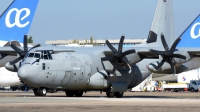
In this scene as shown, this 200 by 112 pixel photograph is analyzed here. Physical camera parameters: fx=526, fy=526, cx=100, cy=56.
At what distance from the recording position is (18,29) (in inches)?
2016

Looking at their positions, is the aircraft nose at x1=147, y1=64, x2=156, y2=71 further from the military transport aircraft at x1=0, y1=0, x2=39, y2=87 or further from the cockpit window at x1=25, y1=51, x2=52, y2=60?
the military transport aircraft at x1=0, y1=0, x2=39, y2=87

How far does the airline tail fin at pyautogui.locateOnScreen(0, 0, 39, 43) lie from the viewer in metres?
51.2

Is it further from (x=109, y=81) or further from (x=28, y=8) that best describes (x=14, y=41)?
(x=109, y=81)

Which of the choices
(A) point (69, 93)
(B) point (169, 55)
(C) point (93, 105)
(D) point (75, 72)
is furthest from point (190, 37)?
(C) point (93, 105)

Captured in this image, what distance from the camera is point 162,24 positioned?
47.2 m

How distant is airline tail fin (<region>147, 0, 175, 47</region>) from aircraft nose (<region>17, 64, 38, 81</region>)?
1288 centimetres

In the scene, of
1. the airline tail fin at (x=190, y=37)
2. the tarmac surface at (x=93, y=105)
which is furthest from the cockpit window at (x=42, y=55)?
the airline tail fin at (x=190, y=37)

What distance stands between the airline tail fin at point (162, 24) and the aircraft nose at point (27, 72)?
42.3 feet

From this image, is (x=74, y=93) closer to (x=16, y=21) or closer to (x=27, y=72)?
(x=27, y=72)

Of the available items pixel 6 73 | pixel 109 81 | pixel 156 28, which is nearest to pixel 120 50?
pixel 109 81

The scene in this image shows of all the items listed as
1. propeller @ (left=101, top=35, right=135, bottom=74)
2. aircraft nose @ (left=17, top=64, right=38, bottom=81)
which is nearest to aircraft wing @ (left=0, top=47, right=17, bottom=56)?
aircraft nose @ (left=17, top=64, right=38, bottom=81)

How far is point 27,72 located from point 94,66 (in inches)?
246

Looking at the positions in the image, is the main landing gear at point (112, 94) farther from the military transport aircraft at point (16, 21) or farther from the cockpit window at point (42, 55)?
the military transport aircraft at point (16, 21)

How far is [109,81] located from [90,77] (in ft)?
5.77
